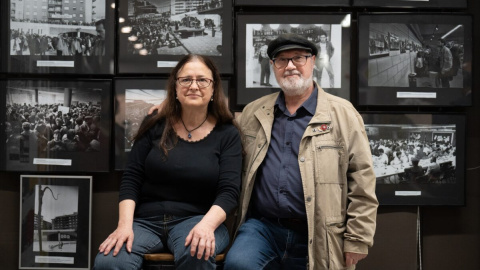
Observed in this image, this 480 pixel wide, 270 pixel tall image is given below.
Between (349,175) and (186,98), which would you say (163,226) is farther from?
(349,175)

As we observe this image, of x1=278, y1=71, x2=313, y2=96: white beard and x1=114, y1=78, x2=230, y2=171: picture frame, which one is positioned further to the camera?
x1=114, y1=78, x2=230, y2=171: picture frame

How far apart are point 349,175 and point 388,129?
0.76 m

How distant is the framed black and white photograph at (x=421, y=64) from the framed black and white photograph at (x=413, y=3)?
0.06 metres

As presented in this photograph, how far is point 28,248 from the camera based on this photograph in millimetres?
3043

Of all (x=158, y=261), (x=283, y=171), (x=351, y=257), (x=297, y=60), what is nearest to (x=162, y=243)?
(x=158, y=261)

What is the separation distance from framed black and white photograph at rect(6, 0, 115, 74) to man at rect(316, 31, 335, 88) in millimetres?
1324

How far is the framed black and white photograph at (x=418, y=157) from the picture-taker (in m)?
2.96

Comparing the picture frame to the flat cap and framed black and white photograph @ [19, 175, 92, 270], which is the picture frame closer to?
framed black and white photograph @ [19, 175, 92, 270]

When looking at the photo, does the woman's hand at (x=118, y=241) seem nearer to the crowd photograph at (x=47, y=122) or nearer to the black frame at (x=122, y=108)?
the black frame at (x=122, y=108)

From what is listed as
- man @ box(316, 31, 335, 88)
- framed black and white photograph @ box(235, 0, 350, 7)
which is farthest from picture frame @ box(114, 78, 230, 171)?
man @ box(316, 31, 335, 88)

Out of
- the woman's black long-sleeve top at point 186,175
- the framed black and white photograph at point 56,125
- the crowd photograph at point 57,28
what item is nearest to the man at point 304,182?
the woman's black long-sleeve top at point 186,175

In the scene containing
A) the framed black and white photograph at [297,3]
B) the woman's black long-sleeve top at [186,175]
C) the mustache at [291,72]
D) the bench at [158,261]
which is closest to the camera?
the bench at [158,261]

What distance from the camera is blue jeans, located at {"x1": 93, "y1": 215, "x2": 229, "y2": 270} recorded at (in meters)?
2.06

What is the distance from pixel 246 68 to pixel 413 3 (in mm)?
1146
